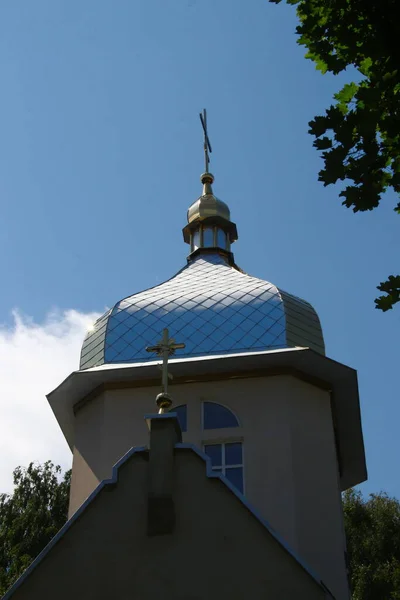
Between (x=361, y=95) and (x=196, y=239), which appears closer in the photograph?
(x=361, y=95)

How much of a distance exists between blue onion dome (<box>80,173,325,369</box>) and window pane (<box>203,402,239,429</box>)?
0.72 metres

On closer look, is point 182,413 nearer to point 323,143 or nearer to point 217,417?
point 217,417

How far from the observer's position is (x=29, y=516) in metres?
22.5

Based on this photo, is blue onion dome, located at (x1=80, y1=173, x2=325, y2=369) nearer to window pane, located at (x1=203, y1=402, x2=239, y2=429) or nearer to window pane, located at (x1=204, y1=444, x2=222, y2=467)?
window pane, located at (x1=203, y1=402, x2=239, y2=429)

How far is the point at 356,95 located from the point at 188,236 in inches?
465

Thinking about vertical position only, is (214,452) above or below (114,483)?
above

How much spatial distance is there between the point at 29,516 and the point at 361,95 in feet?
62.0

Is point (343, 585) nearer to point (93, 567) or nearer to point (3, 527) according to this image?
point (93, 567)

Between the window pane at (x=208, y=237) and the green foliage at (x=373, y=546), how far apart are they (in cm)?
935

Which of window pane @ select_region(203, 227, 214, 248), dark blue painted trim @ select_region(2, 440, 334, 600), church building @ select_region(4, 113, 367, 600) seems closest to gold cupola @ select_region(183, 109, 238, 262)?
window pane @ select_region(203, 227, 214, 248)

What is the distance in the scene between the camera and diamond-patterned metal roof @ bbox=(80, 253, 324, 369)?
12055 millimetres

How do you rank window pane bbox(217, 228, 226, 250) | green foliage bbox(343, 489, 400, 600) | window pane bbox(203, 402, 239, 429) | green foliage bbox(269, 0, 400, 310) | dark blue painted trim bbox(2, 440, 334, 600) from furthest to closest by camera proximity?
green foliage bbox(343, 489, 400, 600)
window pane bbox(217, 228, 226, 250)
window pane bbox(203, 402, 239, 429)
dark blue painted trim bbox(2, 440, 334, 600)
green foliage bbox(269, 0, 400, 310)

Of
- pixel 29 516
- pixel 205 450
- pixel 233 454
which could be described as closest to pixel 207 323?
pixel 205 450

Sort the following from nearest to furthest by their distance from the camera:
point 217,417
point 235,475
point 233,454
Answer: point 235,475 → point 233,454 → point 217,417
